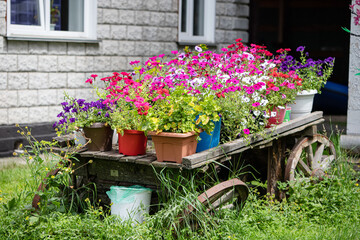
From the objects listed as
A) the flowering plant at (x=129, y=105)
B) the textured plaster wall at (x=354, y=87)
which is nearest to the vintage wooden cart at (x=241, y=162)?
the flowering plant at (x=129, y=105)

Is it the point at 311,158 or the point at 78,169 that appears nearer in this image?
the point at 78,169

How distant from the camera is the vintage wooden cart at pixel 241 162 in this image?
385 cm

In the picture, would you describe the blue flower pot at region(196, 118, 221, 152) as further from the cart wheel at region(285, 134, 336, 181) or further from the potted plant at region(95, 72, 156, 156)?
the cart wheel at region(285, 134, 336, 181)

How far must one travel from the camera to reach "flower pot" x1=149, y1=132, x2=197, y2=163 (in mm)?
3723

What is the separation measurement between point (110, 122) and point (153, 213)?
0.72m

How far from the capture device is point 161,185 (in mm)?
3824

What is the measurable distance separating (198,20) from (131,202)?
6.01 m

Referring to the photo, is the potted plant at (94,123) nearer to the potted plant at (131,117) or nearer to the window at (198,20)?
the potted plant at (131,117)

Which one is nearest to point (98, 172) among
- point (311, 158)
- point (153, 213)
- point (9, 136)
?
point (153, 213)

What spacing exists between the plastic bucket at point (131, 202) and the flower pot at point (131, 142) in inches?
9.8

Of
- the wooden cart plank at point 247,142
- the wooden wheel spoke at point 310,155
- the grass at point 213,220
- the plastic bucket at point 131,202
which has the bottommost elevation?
the grass at point 213,220

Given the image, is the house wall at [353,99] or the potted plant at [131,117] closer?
the potted plant at [131,117]

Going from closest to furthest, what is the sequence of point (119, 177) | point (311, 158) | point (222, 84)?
1. point (119, 177)
2. point (222, 84)
3. point (311, 158)

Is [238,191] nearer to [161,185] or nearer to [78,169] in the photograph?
[161,185]
